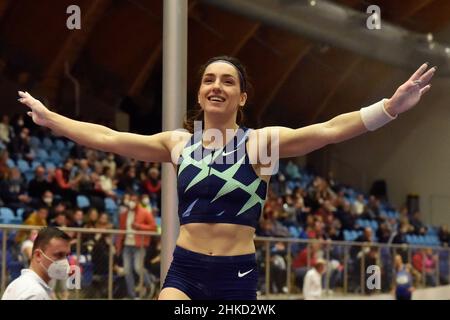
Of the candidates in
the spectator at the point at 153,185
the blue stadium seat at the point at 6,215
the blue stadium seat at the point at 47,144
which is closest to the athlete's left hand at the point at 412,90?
the blue stadium seat at the point at 6,215

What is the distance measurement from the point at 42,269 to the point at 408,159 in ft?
A: 71.2

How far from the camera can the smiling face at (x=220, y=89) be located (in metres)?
4.69

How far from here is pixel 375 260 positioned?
16.8m

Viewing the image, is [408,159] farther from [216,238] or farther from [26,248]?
[216,238]

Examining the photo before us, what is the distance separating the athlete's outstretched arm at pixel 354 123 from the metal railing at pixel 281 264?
663 cm

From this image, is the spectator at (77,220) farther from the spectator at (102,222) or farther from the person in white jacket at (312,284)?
the person in white jacket at (312,284)

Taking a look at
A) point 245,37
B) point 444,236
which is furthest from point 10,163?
point 444,236

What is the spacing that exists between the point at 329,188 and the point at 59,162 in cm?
830

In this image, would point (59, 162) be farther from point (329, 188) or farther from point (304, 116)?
point (304, 116)

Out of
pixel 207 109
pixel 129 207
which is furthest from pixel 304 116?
pixel 207 109

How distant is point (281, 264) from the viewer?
14.9 meters

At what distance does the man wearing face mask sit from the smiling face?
5.45ft

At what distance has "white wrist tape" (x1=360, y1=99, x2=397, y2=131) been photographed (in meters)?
4.43
